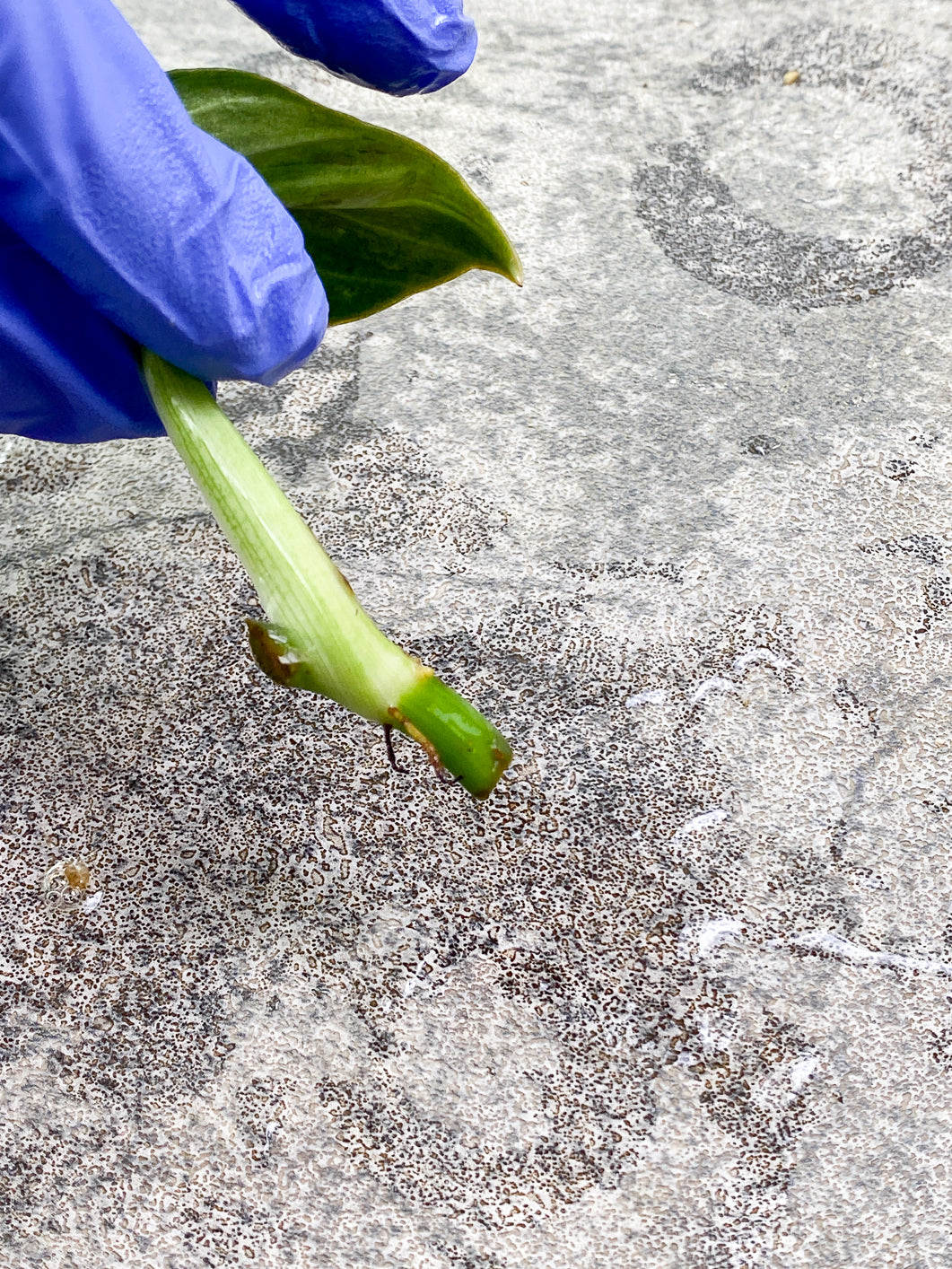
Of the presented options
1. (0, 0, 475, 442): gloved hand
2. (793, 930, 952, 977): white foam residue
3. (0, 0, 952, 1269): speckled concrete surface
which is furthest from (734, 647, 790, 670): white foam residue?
(0, 0, 475, 442): gloved hand

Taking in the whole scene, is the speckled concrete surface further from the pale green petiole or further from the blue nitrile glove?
the blue nitrile glove

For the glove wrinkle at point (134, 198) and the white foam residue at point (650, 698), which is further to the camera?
the white foam residue at point (650, 698)

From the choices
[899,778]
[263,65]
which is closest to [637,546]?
[899,778]

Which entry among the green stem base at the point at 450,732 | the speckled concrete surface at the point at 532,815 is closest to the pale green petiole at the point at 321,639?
the green stem base at the point at 450,732

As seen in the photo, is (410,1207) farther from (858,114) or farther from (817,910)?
(858,114)

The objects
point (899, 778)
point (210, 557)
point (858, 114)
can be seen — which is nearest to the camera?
point (899, 778)

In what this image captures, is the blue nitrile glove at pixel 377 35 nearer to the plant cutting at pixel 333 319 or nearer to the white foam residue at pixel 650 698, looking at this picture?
the plant cutting at pixel 333 319

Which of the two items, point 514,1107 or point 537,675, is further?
point 537,675
